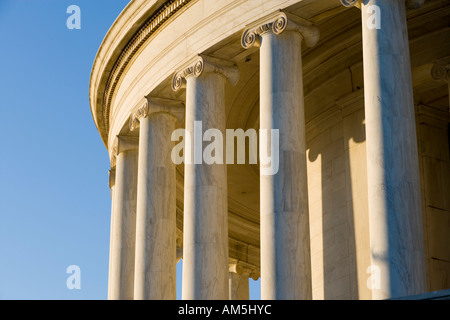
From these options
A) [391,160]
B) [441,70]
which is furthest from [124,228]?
[391,160]

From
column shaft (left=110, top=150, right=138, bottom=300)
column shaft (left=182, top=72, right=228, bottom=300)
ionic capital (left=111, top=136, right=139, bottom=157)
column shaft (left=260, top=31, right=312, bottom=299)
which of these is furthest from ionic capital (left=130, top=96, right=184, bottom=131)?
column shaft (left=260, top=31, right=312, bottom=299)

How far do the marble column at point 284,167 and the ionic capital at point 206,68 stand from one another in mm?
8446

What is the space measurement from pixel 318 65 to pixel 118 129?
34.3 metres

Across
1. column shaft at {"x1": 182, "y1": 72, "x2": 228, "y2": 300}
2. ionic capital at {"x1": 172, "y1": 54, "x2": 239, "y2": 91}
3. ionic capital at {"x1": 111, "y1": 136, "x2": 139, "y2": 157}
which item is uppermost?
ionic capital at {"x1": 172, "y1": 54, "x2": 239, "y2": 91}

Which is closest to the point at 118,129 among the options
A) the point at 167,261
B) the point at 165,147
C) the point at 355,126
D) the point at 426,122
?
the point at 165,147

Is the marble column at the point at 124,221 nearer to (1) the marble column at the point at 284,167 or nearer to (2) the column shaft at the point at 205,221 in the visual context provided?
(2) the column shaft at the point at 205,221

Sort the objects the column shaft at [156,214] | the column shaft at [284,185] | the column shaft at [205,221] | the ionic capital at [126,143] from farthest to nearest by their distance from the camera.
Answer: the ionic capital at [126,143] < the column shaft at [156,214] < the column shaft at [205,221] < the column shaft at [284,185]

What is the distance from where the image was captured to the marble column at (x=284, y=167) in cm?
9881

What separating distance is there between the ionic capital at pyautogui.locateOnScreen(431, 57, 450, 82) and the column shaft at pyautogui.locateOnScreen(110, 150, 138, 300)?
50284mm

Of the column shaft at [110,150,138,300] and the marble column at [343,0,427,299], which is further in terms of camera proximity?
the column shaft at [110,150,138,300]

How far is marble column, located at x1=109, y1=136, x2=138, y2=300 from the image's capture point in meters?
140

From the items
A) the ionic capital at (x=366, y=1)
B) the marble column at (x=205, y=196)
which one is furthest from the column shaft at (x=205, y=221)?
the ionic capital at (x=366, y=1)

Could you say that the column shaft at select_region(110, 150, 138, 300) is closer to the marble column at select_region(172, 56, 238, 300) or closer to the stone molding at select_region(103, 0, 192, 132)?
the stone molding at select_region(103, 0, 192, 132)
